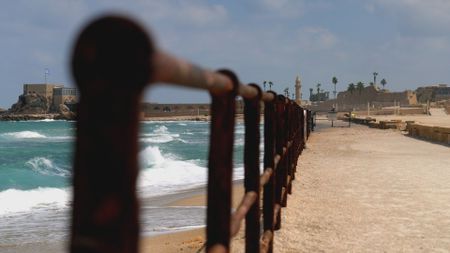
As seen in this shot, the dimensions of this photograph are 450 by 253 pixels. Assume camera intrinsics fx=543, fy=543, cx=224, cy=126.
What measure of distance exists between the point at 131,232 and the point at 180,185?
14394 millimetres

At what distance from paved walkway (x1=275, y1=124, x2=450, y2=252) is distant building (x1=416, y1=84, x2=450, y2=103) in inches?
4782

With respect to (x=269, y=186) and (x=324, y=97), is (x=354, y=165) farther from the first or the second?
(x=324, y=97)

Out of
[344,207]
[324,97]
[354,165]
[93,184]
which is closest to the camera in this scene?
[93,184]

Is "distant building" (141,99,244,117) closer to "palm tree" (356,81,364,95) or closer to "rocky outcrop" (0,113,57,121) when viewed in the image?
"rocky outcrop" (0,113,57,121)

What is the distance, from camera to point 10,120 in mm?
136125

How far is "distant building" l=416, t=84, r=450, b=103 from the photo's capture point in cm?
12606

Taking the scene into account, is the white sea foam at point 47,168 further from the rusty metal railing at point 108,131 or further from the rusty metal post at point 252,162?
the rusty metal railing at point 108,131

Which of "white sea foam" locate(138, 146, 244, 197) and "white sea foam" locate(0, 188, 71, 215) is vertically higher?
"white sea foam" locate(138, 146, 244, 197)

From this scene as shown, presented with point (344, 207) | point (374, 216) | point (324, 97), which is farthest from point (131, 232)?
point (324, 97)

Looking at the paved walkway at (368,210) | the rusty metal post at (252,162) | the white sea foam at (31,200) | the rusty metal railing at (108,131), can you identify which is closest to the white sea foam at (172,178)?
the white sea foam at (31,200)

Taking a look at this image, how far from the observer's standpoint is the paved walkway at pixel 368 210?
208 inches

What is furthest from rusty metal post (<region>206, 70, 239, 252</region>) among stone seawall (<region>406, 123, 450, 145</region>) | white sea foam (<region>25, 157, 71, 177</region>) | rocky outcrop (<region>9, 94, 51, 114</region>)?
rocky outcrop (<region>9, 94, 51, 114</region>)

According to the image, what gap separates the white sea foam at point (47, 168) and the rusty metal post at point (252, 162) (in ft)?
Answer: 64.0

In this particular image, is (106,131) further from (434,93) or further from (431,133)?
(434,93)
